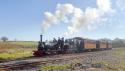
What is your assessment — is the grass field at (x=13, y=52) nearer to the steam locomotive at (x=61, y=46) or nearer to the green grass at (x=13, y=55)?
the green grass at (x=13, y=55)

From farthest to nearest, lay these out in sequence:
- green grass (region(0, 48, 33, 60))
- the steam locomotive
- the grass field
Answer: the grass field, the steam locomotive, green grass (region(0, 48, 33, 60))

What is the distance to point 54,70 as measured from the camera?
1753 centimetres

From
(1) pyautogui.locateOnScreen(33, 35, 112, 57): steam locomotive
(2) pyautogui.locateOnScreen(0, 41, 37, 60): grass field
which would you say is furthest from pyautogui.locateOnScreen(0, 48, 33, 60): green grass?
(1) pyautogui.locateOnScreen(33, 35, 112, 57): steam locomotive

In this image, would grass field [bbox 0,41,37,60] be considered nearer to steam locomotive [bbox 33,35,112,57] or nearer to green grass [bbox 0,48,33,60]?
green grass [bbox 0,48,33,60]

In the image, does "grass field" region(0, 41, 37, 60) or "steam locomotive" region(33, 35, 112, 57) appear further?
"grass field" region(0, 41, 37, 60)

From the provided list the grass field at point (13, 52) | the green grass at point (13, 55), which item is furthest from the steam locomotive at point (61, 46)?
the green grass at point (13, 55)

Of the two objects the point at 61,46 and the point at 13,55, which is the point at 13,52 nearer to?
the point at 13,55

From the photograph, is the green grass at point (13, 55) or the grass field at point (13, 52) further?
the grass field at point (13, 52)

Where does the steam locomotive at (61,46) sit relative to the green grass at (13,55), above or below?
above

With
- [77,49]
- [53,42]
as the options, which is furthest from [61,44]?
[77,49]

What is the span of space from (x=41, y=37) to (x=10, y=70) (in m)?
18.1

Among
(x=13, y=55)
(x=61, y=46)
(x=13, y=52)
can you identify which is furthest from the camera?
(x=13, y=52)

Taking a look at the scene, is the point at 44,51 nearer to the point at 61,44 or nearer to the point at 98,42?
the point at 61,44

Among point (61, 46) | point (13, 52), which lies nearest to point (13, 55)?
point (61, 46)
